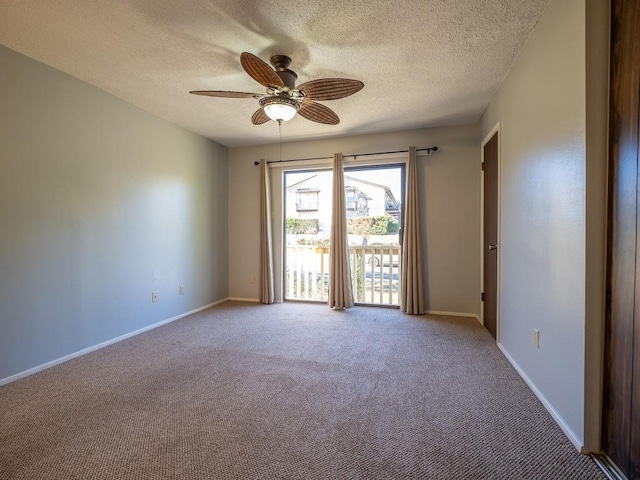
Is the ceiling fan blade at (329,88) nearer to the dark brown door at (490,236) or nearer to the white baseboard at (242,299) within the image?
the dark brown door at (490,236)

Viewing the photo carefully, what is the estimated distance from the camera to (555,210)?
1656mm

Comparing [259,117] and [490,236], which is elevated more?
[259,117]

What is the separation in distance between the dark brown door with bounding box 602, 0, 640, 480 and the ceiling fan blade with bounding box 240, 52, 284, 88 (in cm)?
173

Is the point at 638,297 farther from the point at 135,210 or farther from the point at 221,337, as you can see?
the point at 135,210

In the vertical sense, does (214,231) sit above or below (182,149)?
below

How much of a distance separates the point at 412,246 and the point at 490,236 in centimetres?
92

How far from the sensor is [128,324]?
303 centimetres

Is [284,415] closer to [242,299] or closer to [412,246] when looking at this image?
[412,246]

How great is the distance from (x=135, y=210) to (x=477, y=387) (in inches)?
138

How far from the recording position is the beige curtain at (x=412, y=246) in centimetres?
378

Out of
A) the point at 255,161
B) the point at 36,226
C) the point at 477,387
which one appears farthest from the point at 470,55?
the point at 36,226

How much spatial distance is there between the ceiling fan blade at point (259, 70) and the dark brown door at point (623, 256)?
5.67 ft

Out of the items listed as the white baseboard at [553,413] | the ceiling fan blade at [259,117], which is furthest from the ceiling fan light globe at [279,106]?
the white baseboard at [553,413]

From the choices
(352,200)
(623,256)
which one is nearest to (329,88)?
(623,256)
